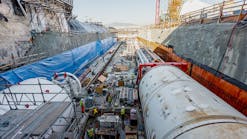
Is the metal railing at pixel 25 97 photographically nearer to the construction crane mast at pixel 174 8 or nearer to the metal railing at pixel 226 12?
the metal railing at pixel 226 12

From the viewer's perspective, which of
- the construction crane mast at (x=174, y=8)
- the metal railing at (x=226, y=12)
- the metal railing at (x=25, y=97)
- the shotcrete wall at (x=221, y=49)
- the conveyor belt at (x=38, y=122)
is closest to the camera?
the conveyor belt at (x=38, y=122)

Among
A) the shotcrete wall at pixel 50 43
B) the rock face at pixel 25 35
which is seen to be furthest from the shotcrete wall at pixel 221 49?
the rock face at pixel 25 35

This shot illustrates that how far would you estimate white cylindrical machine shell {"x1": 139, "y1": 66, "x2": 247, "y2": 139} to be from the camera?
2.25 m

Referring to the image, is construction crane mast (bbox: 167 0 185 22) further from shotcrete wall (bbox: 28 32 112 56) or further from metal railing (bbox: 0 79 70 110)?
metal railing (bbox: 0 79 70 110)

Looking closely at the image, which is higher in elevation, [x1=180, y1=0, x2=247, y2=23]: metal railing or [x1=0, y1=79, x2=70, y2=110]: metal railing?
[x1=180, y1=0, x2=247, y2=23]: metal railing

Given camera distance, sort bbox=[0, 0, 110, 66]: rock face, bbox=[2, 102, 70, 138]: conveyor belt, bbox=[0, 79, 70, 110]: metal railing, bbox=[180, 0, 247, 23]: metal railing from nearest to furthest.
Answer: bbox=[2, 102, 70, 138]: conveyor belt, bbox=[0, 79, 70, 110]: metal railing, bbox=[180, 0, 247, 23]: metal railing, bbox=[0, 0, 110, 66]: rock face

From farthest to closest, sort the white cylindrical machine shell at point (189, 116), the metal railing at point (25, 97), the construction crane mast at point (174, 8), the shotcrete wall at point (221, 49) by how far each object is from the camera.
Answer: the construction crane mast at point (174, 8)
the shotcrete wall at point (221, 49)
the metal railing at point (25, 97)
the white cylindrical machine shell at point (189, 116)

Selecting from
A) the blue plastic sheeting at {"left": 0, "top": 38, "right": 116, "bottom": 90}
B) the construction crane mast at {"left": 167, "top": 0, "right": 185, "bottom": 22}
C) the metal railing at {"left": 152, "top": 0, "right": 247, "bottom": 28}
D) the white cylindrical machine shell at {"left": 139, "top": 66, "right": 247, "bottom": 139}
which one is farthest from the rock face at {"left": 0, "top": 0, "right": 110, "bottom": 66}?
the construction crane mast at {"left": 167, "top": 0, "right": 185, "bottom": 22}

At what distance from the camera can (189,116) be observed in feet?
8.82

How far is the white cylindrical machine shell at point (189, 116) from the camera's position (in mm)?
2252

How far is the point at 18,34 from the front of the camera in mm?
9828

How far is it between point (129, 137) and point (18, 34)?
10.3 metres

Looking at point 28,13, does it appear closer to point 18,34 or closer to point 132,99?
point 18,34

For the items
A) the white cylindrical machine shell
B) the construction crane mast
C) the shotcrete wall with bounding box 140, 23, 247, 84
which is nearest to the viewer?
the white cylindrical machine shell
